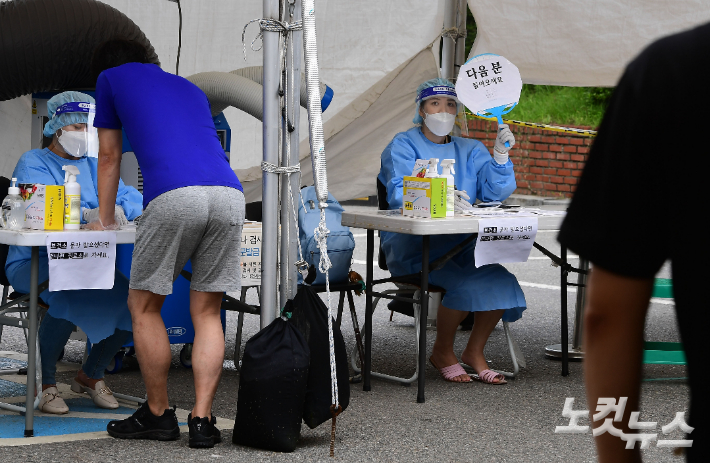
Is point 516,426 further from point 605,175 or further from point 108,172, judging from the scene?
point 605,175

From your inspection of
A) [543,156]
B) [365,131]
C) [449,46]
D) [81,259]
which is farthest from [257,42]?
[543,156]

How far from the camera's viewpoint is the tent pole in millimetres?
3451

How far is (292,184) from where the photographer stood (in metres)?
3.53

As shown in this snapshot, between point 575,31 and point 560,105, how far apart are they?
11572 millimetres

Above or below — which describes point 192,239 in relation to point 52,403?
above

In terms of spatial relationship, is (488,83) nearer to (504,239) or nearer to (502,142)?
(502,142)

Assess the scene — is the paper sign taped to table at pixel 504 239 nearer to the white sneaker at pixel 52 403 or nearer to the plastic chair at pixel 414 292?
the plastic chair at pixel 414 292

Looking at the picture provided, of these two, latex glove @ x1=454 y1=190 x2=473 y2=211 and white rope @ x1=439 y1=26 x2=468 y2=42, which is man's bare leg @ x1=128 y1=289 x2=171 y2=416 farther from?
white rope @ x1=439 y1=26 x2=468 y2=42

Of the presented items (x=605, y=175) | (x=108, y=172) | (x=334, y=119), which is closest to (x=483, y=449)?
(x=108, y=172)

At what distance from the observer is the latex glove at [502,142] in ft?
15.0

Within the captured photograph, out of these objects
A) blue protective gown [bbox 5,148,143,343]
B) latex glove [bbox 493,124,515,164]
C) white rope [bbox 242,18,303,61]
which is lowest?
blue protective gown [bbox 5,148,143,343]

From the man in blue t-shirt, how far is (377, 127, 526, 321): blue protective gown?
1.42m

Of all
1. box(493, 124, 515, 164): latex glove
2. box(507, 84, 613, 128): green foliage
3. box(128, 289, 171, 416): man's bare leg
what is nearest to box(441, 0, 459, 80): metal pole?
box(493, 124, 515, 164): latex glove

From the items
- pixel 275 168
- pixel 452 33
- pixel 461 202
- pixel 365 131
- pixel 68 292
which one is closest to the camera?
pixel 275 168
